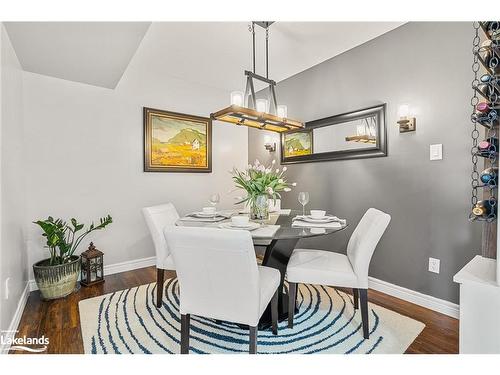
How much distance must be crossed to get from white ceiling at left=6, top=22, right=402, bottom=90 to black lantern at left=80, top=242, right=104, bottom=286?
5.72ft

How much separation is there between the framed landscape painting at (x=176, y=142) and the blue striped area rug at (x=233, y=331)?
1676mm

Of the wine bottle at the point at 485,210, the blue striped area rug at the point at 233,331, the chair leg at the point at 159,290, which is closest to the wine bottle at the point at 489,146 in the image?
the wine bottle at the point at 485,210

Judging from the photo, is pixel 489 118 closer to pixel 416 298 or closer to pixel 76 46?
pixel 416 298

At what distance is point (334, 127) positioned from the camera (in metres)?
2.85

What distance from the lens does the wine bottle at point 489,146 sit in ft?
4.09

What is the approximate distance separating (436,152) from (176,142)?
281 centimetres

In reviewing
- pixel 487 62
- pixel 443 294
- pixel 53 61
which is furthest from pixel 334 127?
pixel 53 61

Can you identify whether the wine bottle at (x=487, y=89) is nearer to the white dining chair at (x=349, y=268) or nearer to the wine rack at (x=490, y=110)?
the wine rack at (x=490, y=110)

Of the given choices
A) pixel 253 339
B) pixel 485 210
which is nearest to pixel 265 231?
pixel 253 339

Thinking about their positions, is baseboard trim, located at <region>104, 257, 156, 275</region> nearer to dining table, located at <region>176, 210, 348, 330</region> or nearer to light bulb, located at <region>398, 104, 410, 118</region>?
dining table, located at <region>176, 210, 348, 330</region>

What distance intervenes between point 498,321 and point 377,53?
229 cm

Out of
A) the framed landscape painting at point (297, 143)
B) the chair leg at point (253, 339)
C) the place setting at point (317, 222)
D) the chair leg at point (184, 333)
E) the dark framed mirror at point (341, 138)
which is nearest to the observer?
the chair leg at point (253, 339)

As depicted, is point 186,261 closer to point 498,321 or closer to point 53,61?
point 498,321

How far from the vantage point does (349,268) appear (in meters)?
1.79
